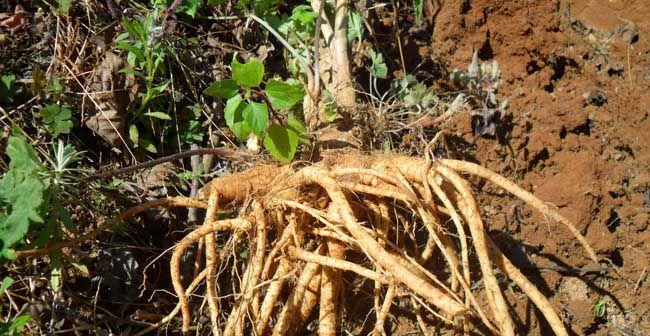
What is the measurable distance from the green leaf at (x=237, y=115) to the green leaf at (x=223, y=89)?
0.02 meters

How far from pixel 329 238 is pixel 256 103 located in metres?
0.47

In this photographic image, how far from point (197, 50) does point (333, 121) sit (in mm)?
569

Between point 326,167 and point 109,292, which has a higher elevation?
point 326,167

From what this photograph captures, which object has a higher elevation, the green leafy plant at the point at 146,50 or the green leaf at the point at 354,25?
the green leaf at the point at 354,25

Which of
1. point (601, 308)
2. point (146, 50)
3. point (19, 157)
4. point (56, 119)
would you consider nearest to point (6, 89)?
point (56, 119)

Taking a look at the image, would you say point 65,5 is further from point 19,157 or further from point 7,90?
point 19,157

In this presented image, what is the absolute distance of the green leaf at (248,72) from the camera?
1.28 metres

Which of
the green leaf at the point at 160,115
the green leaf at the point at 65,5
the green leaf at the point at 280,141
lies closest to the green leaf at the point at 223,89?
the green leaf at the point at 280,141

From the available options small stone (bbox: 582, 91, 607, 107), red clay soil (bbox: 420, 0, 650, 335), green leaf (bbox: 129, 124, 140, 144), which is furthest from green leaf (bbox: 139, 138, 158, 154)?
small stone (bbox: 582, 91, 607, 107)

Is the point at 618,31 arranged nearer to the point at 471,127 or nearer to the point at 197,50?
the point at 471,127

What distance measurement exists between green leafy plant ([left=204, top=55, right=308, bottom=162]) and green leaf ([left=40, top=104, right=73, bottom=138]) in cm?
56

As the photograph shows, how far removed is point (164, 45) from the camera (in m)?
1.70

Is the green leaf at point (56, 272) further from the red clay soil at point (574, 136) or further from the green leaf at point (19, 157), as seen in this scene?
the red clay soil at point (574, 136)

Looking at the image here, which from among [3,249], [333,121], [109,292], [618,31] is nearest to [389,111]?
[333,121]
